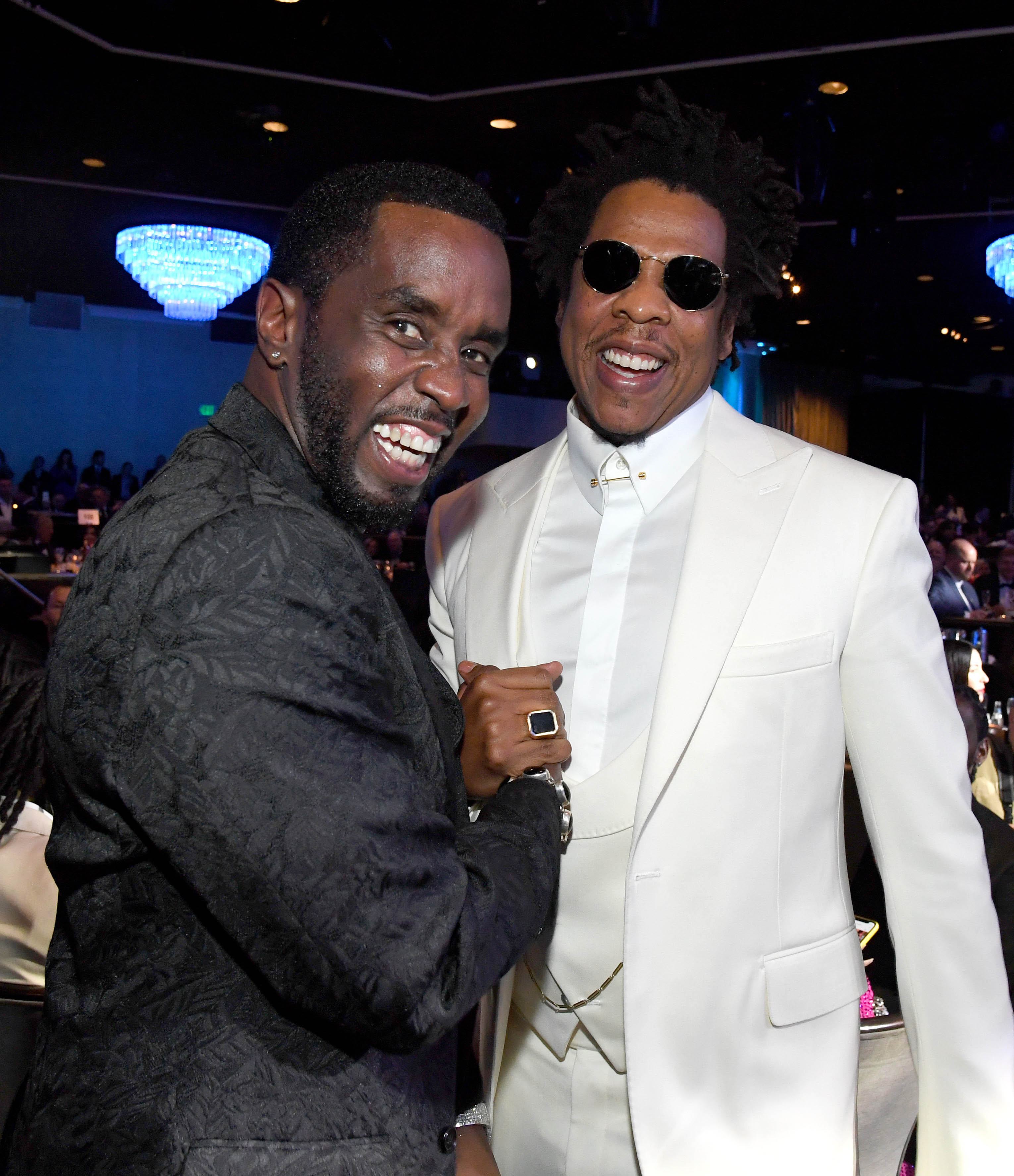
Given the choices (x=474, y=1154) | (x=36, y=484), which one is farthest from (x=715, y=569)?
(x=36, y=484)

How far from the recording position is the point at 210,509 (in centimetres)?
95

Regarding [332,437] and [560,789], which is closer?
[332,437]

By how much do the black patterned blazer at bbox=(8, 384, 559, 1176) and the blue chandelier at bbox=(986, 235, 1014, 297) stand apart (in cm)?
914

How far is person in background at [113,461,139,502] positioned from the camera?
14844mm

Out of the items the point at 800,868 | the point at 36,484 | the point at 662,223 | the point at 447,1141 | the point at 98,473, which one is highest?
the point at 98,473

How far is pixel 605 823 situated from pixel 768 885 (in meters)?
0.25

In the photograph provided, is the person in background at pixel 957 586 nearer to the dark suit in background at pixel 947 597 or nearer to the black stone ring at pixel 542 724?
the dark suit in background at pixel 947 597

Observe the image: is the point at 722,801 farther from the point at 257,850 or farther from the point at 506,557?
the point at 257,850

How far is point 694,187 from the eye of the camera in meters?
1.77

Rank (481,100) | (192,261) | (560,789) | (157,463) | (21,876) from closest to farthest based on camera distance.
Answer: (560,789)
(21,876)
(481,100)
(192,261)
(157,463)

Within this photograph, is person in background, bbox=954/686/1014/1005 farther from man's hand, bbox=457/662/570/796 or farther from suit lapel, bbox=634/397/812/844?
man's hand, bbox=457/662/570/796

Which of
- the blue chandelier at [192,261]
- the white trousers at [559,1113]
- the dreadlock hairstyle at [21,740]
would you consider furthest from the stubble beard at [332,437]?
the blue chandelier at [192,261]

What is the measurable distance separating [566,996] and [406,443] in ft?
2.99

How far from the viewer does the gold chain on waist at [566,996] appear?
61.8 inches
